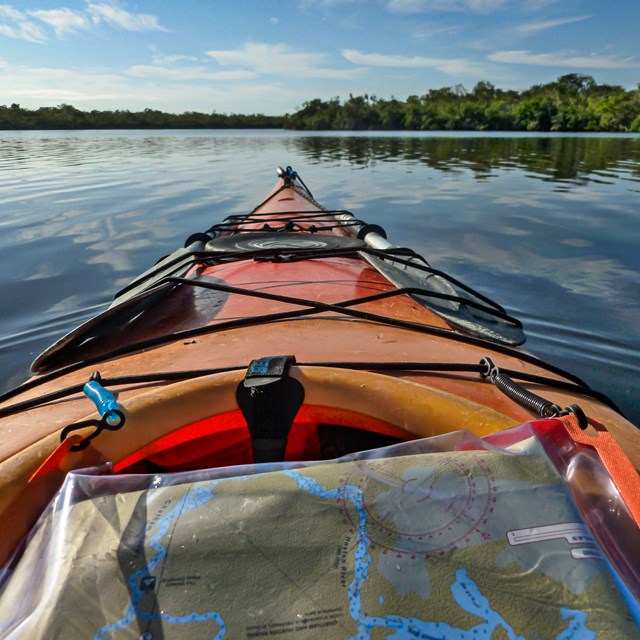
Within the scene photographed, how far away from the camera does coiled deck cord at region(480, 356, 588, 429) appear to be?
1042mm

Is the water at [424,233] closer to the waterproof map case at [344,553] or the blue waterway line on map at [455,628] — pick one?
the waterproof map case at [344,553]

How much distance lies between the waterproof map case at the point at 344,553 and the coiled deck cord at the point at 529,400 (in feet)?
0.41

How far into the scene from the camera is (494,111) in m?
51.9

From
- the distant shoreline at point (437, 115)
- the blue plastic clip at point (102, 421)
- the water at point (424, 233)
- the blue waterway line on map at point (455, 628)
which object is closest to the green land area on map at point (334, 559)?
the blue waterway line on map at point (455, 628)

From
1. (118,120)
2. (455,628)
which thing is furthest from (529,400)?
(118,120)

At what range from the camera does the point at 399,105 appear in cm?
6606

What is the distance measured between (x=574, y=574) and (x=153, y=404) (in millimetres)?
842

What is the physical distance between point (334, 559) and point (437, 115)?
62.7m

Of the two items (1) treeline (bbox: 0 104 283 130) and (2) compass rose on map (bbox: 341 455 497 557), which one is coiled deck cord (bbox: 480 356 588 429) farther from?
(1) treeline (bbox: 0 104 283 130)

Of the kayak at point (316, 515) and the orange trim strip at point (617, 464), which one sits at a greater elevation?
the orange trim strip at point (617, 464)

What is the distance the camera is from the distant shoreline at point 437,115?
46.6 m

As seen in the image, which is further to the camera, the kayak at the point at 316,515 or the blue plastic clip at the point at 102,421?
the blue plastic clip at the point at 102,421

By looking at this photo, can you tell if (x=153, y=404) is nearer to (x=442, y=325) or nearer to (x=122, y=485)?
(x=122, y=485)

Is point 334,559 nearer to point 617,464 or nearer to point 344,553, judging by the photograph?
point 344,553
